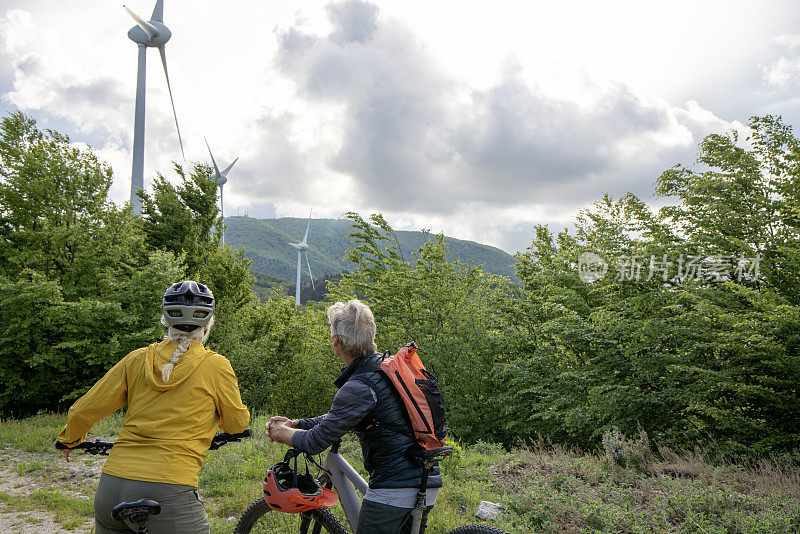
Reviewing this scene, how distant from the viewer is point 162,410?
246cm

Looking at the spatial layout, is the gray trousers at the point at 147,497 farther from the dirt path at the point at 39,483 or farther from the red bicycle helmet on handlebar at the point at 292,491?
the dirt path at the point at 39,483

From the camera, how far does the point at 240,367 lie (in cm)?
2211

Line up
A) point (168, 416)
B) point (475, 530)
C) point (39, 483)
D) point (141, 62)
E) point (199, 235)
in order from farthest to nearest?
point (141, 62)
point (199, 235)
point (39, 483)
point (475, 530)
point (168, 416)

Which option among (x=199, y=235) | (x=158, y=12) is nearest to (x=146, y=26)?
(x=158, y=12)

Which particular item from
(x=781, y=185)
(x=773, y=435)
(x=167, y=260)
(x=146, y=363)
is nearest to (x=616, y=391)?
(x=773, y=435)

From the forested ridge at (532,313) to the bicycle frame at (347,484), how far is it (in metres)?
9.85

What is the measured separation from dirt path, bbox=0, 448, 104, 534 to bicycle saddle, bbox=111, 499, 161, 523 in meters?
4.63

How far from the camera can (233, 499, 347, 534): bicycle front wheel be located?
3.38 metres

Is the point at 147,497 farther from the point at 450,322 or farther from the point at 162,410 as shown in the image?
the point at 450,322

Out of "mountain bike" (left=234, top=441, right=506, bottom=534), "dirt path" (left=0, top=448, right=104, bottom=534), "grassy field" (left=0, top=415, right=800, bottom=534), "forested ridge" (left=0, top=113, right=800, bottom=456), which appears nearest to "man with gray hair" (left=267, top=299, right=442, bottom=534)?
"mountain bike" (left=234, top=441, right=506, bottom=534)

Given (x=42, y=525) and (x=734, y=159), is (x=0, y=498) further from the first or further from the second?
(x=734, y=159)

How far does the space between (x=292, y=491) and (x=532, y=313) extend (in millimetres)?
16137

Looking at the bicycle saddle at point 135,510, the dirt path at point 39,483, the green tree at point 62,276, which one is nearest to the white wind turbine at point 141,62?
the green tree at point 62,276

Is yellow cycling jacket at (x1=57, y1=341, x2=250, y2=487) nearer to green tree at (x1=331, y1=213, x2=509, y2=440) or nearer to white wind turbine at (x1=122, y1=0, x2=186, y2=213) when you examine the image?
green tree at (x1=331, y1=213, x2=509, y2=440)
